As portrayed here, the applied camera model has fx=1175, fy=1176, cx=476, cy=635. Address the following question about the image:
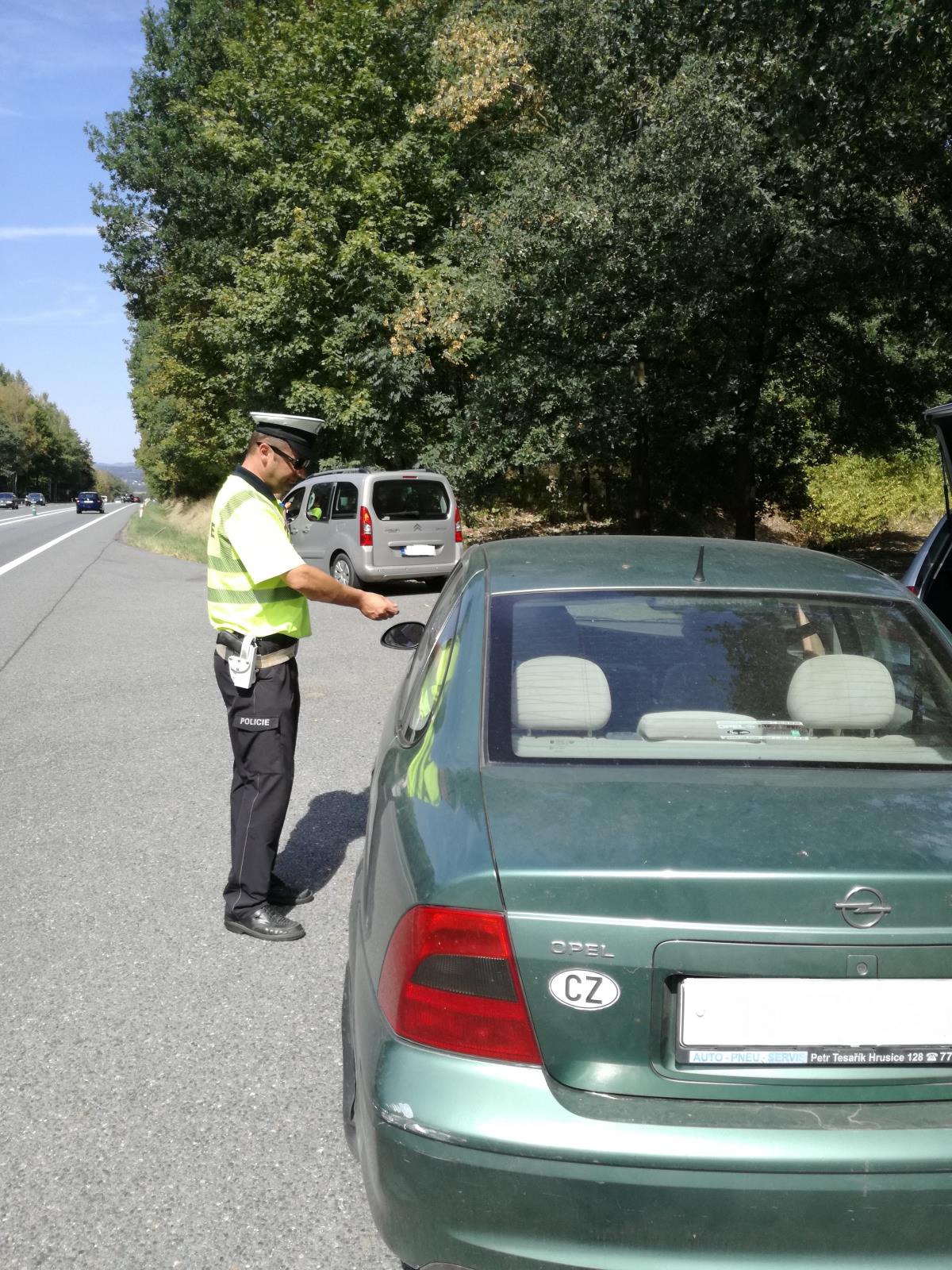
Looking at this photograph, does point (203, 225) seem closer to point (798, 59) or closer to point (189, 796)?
A: point (798, 59)

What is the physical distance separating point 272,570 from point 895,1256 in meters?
2.83

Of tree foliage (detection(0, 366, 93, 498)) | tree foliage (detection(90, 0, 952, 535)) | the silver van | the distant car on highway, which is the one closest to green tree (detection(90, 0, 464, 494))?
tree foliage (detection(90, 0, 952, 535))

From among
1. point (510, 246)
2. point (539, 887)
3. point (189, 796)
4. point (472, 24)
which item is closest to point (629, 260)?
point (510, 246)

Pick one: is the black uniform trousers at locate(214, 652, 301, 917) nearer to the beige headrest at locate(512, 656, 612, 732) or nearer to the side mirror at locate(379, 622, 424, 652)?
the side mirror at locate(379, 622, 424, 652)

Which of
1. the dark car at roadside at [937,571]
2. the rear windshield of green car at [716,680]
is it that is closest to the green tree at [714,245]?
the dark car at roadside at [937,571]

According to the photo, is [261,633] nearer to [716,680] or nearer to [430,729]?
[430,729]

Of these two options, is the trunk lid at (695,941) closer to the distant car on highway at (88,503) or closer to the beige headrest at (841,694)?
the beige headrest at (841,694)

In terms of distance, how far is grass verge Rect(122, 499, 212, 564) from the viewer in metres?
28.8

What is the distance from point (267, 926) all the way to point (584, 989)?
256cm

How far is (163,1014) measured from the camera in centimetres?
370

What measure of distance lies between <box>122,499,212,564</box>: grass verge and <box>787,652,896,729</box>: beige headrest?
899 inches

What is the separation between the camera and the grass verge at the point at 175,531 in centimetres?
2875

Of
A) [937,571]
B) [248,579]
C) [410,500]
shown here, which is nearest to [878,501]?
[410,500]

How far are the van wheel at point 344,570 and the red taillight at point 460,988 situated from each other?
49.5 feet
